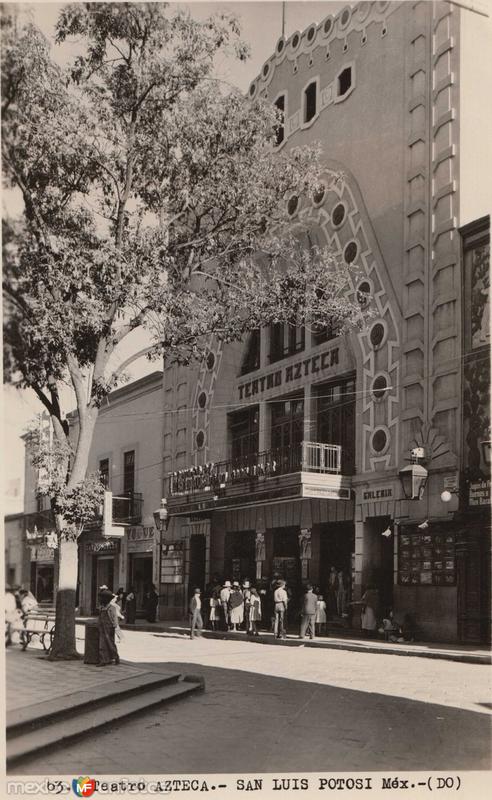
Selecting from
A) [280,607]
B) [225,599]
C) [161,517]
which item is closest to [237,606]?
[225,599]

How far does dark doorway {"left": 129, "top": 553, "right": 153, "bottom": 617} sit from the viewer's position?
83.4 feet

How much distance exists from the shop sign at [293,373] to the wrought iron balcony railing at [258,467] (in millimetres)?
1963

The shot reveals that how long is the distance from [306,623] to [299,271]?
8843 millimetres

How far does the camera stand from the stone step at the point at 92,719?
8.03 m

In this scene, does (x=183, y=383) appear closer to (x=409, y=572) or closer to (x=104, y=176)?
(x=409, y=572)

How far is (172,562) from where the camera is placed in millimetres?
29219

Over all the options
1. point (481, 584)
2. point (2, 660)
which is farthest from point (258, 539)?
point (2, 660)

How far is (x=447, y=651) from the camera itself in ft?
56.4

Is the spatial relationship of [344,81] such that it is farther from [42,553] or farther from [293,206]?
[42,553]

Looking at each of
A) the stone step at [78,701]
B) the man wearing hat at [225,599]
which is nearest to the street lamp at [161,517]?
the man wearing hat at [225,599]

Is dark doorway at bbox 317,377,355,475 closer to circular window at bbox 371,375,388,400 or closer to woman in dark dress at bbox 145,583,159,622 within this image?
circular window at bbox 371,375,388,400

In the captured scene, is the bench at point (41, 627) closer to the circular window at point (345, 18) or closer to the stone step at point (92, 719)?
the stone step at point (92, 719)

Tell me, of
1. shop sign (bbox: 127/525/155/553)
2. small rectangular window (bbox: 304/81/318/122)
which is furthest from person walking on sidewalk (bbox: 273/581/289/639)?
small rectangular window (bbox: 304/81/318/122)

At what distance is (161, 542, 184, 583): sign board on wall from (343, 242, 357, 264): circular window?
1134 centimetres
